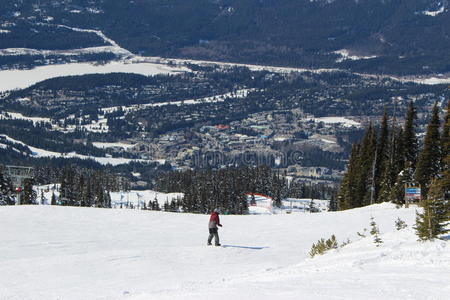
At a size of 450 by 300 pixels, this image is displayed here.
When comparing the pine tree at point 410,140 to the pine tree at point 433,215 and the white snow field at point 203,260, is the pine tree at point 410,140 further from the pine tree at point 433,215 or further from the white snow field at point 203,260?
the pine tree at point 433,215

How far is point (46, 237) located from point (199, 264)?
459 inches

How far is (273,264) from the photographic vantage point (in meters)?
30.5

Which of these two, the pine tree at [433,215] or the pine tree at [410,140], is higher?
the pine tree at [410,140]

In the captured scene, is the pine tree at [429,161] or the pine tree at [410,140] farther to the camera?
the pine tree at [410,140]

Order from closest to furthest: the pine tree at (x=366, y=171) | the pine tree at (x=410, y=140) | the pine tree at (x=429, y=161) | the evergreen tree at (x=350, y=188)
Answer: the pine tree at (x=429, y=161) < the pine tree at (x=410, y=140) < the pine tree at (x=366, y=171) < the evergreen tree at (x=350, y=188)

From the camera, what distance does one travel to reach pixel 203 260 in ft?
102

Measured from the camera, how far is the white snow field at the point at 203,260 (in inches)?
821

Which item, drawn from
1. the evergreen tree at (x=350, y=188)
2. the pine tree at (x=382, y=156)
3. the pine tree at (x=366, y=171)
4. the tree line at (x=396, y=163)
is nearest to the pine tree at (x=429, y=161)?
the tree line at (x=396, y=163)

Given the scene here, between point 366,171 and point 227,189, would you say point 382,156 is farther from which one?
point 227,189

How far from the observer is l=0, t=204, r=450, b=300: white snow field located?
20844 millimetres

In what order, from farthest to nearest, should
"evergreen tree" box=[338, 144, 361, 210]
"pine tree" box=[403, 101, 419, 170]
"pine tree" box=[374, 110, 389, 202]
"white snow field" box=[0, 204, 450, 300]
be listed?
"evergreen tree" box=[338, 144, 361, 210] → "pine tree" box=[374, 110, 389, 202] → "pine tree" box=[403, 101, 419, 170] → "white snow field" box=[0, 204, 450, 300]

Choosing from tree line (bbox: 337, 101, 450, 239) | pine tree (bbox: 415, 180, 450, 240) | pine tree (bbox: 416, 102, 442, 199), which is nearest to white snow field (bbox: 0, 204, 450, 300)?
pine tree (bbox: 415, 180, 450, 240)

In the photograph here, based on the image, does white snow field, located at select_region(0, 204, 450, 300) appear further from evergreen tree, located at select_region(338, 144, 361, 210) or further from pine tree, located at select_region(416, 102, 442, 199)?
evergreen tree, located at select_region(338, 144, 361, 210)

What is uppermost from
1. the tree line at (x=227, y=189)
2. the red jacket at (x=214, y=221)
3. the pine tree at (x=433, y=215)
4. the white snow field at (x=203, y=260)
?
the pine tree at (x=433, y=215)
